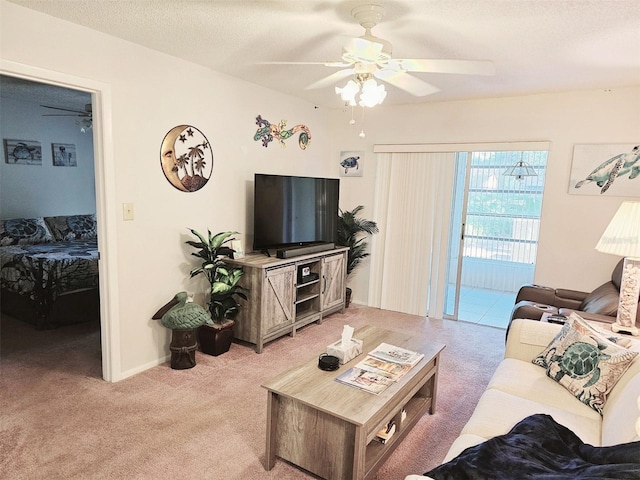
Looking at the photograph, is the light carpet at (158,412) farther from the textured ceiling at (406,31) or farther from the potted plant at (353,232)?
the textured ceiling at (406,31)

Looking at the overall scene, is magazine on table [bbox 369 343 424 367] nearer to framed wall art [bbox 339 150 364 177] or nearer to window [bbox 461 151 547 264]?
framed wall art [bbox 339 150 364 177]

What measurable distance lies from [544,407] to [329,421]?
3.40ft

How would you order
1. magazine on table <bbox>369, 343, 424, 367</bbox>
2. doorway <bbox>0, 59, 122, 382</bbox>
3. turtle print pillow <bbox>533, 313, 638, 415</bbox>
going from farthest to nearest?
1. doorway <bbox>0, 59, 122, 382</bbox>
2. magazine on table <bbox>369, 343, 424, 367</bbox>
3. turtle print pillow <bbox>533, 313, 638, 415</bbox>

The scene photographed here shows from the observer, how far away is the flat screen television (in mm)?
3904

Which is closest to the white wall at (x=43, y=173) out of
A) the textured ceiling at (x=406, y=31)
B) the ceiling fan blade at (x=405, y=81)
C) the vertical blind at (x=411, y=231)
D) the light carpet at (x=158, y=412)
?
the light carpet at (x=158, y=412)

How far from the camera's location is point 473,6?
2.11m

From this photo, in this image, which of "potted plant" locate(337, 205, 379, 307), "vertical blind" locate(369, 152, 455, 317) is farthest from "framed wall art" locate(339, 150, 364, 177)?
"potted plant" locate(337, 205, 379, 307)

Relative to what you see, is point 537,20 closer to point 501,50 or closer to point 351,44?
point 501,50

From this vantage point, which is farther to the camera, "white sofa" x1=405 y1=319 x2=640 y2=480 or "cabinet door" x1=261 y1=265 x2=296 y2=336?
"cabinet door" x1=261 y1=265 x2=296 y2=336

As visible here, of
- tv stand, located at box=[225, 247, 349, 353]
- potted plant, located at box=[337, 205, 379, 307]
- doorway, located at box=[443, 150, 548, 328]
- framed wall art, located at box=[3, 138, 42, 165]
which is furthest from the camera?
doorway, located at box=[443, 150, 548, 328]

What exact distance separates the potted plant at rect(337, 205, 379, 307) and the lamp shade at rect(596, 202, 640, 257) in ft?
9.12

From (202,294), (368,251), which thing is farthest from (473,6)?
(368,251)

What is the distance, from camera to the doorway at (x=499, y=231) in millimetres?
5488

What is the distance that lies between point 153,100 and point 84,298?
2.19 meters
